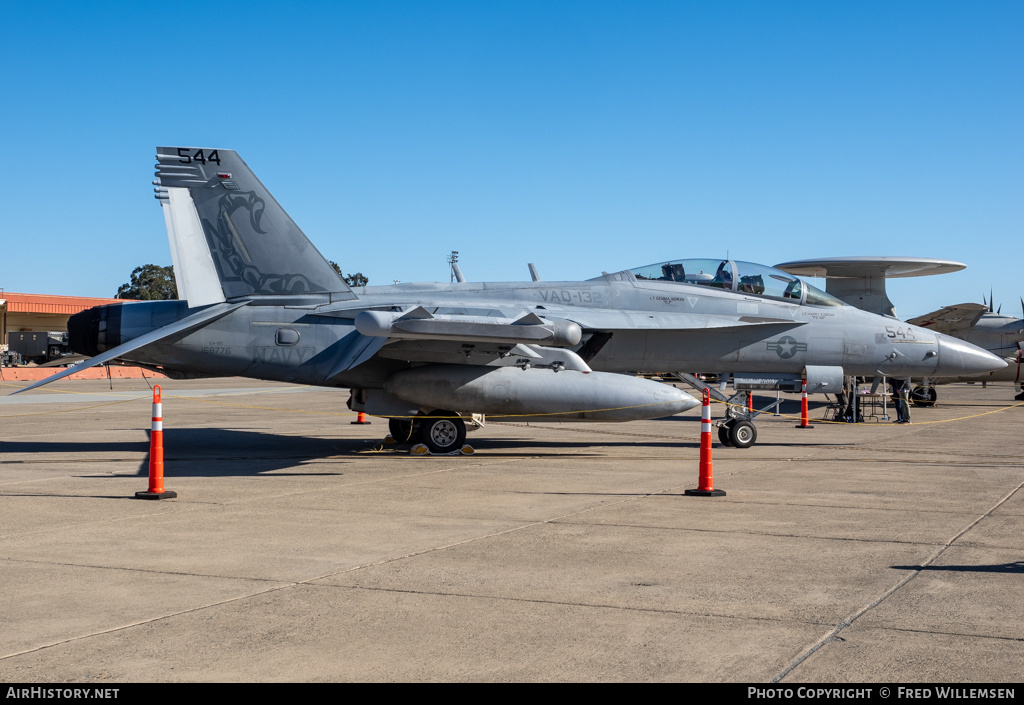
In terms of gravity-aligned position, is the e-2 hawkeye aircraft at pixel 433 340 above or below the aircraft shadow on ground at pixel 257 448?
above

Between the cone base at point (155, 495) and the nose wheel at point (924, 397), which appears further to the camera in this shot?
the nose wheel at point (924, 397)

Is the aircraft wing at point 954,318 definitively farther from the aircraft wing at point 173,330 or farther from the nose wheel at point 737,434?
the aircraft wing at point 173,330

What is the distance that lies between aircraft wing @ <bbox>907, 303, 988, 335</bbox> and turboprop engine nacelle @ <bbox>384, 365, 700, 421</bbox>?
1740 centimetres

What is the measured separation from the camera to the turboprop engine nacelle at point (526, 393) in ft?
40.5

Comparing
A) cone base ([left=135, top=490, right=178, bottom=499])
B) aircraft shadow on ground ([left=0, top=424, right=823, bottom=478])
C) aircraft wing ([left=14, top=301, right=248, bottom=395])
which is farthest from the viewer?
aircraft wing ([left=14, top=301, right=248, bottom=395])

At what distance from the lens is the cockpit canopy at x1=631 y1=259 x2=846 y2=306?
14016mm

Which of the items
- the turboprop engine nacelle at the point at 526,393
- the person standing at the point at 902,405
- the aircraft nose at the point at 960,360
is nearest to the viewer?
the turboprop engine nacelle at the point at 526,393

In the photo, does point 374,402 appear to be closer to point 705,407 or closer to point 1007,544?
point 705,407

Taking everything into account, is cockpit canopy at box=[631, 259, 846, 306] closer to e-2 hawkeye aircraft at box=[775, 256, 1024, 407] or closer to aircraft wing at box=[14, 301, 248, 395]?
aircraft wing at box=[14, 301, 248, 395]

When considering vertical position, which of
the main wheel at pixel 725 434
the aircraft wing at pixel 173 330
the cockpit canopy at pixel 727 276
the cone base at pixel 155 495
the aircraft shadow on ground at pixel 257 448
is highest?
the cockpit canopy at pixel 727 276

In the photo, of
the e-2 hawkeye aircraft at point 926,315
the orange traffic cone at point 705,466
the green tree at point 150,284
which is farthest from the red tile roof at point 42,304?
the orange traffic cone at point 705,466

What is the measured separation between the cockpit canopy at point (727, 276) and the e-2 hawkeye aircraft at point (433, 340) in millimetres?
25

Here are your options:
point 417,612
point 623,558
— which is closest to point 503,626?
point 417,612

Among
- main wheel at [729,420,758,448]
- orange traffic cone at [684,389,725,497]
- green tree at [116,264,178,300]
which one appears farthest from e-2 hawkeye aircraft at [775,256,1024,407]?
green tree at [116,264,178,300]
